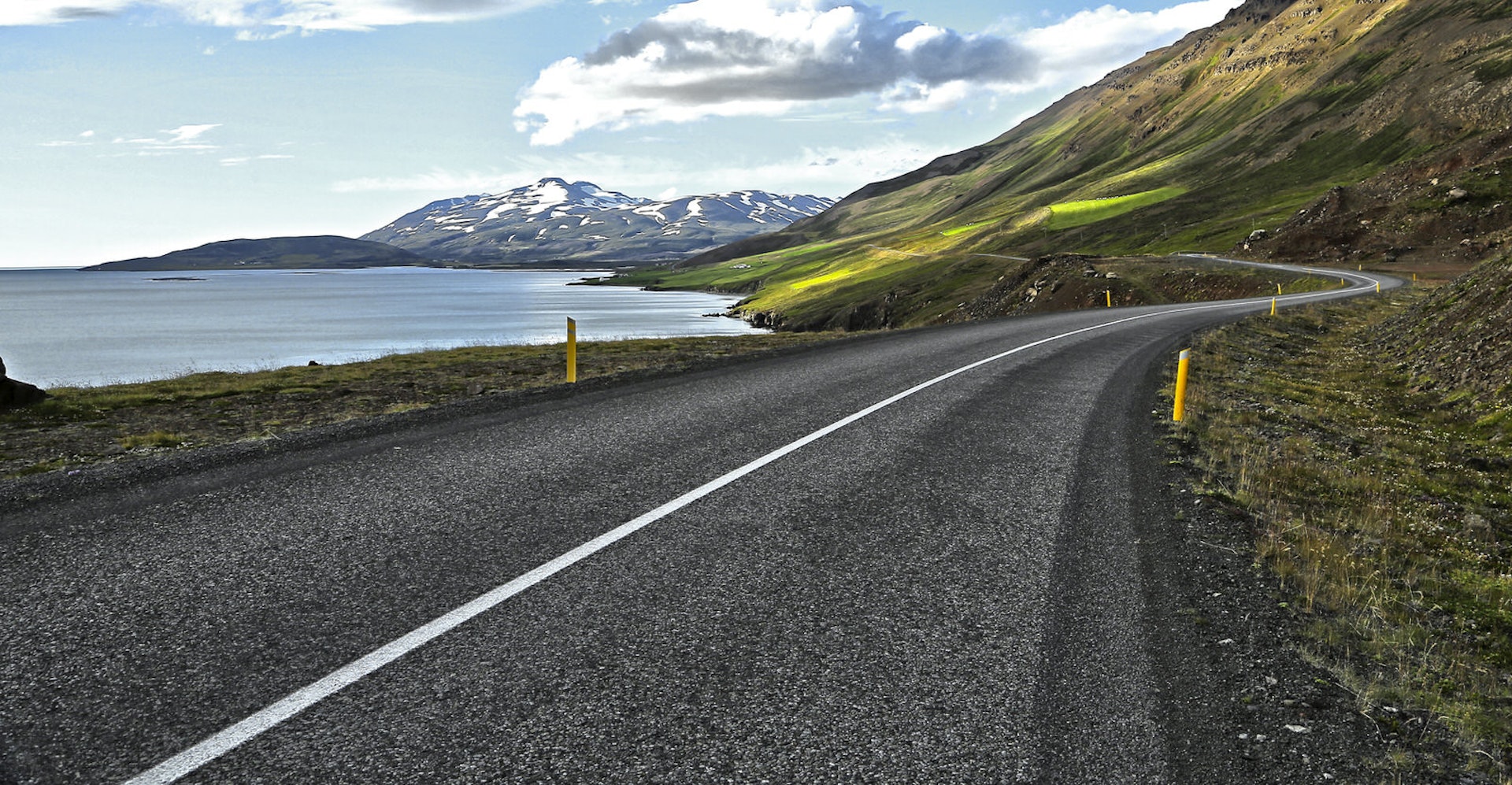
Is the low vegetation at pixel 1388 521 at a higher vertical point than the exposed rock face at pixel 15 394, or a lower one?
lower

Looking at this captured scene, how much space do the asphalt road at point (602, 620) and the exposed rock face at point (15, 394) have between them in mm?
8640

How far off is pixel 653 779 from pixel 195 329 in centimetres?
10837

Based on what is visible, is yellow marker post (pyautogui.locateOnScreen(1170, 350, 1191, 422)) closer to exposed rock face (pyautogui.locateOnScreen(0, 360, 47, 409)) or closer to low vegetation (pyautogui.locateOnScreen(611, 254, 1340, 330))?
exposed rock face (pyautogui.locateOnScreen(0, 360, 47, 409))

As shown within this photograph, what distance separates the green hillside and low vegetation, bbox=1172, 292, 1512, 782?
50.1 m

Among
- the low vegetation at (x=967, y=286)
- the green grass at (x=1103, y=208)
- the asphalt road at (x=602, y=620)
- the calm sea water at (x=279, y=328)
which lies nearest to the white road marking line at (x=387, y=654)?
the asphalt road at (x=602, y=620)

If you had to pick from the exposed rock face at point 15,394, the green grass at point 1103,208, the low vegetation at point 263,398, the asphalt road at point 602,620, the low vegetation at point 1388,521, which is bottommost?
the low vegetation at point 1388,521

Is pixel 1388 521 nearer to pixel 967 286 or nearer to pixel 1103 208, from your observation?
pixel 967 286

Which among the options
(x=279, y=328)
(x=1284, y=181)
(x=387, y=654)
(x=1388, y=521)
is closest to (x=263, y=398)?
(x=387, y=654)

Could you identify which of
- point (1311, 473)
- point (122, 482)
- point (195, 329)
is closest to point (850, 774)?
Result: point (122, 482)

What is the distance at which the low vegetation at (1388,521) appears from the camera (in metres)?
4.60

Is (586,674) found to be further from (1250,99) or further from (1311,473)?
(1250,99)

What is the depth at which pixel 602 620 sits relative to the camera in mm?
4820

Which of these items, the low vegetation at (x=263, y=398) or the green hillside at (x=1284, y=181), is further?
the green hillside at (x=1284, y=181)

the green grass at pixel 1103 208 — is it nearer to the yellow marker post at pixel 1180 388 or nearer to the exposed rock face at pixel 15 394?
the yellow marker post at pixel 1180 388
